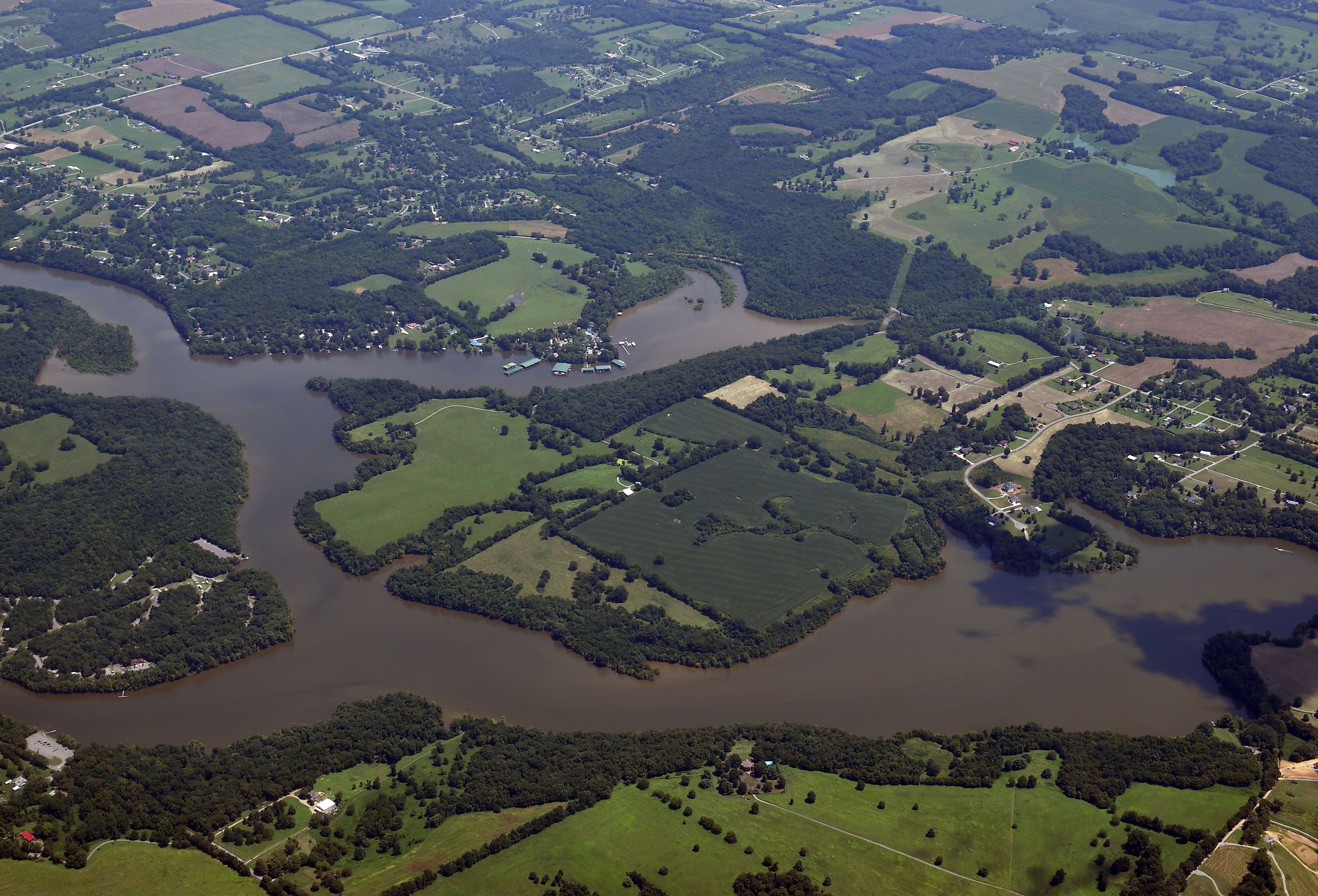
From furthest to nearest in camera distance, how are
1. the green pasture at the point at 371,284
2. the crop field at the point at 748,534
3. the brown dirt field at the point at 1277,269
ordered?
1. the brown dirt field at the point at 1277,269
2. the green pasture at the point at 371,284
3. the crop field at the point at 748,534

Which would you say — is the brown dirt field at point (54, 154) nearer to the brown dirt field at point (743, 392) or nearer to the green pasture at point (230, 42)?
the green pasture at point (230, 42)

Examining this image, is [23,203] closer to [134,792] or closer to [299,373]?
[299,373]

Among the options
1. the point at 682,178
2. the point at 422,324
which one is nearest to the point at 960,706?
the point at 422,324

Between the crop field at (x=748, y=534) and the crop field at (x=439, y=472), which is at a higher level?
the crop field at (x=748, y=534)

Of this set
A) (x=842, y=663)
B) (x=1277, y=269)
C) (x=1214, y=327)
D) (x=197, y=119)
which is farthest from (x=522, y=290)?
(x=1277, y=269)

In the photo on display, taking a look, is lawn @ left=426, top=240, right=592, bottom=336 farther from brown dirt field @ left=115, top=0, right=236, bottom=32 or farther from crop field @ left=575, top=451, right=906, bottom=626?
brown dirt field @ left=115, top=0, right=236, bottom=32

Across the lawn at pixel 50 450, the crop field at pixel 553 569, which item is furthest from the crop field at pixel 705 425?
the lawn at pixel 50 450
